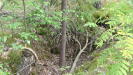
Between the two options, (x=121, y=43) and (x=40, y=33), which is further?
(x=40, y=33)

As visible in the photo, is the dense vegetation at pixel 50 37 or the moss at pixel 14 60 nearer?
the dense vegetation at pixel 50 37

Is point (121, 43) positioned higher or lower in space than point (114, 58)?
higher

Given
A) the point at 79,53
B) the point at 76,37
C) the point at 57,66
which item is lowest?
the point at 57,66

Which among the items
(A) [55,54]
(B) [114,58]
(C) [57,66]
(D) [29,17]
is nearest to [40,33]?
(A) [55,54]

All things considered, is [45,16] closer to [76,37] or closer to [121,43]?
[76,37]

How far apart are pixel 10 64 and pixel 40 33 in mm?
1873

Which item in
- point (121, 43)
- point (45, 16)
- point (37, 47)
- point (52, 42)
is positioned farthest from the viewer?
point (52, 42)

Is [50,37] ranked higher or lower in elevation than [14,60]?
higher

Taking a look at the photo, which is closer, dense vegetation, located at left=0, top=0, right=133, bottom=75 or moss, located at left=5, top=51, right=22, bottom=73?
dense vegetation, located at left=0, top=0, right=133, bottom=75

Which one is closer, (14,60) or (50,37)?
(14,60)

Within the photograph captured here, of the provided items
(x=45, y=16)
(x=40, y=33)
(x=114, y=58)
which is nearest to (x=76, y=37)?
(x=40, y=33)

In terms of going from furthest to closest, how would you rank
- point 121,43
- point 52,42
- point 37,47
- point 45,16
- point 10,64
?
point 52,42 → point 37,47 → point 10,64 → point 45,16 → point 121,43

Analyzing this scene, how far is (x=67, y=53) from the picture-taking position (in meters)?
6.44

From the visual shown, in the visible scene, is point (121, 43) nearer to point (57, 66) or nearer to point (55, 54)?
point (57, 66)
